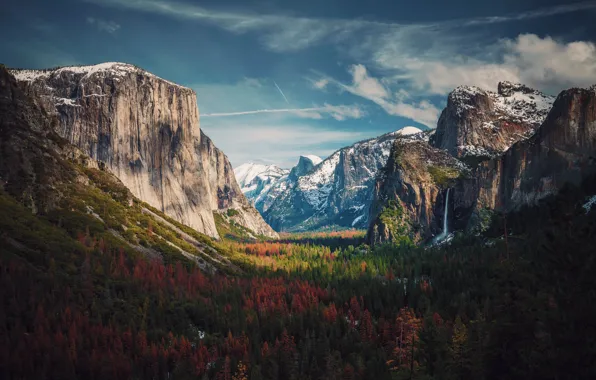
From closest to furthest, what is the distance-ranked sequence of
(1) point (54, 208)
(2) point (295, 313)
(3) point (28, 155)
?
(2) point (295, 313) → (1) point (54, 208) → (3) point (28, 155)

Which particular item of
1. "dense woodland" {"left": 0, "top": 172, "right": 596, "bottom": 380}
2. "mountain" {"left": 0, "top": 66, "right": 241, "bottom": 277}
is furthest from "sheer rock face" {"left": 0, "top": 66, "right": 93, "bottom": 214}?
"dense woodland" {"left": 0, "top": 172, "right": 596, "bottom": 380}

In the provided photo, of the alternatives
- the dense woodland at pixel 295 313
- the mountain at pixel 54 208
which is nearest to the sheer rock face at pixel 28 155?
the mountain at pixel 54 208

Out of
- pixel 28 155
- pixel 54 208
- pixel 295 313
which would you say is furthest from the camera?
pixel 28 155

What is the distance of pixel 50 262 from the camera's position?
11594cm

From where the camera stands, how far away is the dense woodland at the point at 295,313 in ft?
108

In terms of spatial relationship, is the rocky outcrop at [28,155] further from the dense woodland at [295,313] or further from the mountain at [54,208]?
the dense woodland at [295,313]

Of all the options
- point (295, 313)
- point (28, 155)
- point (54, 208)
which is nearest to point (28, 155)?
A: point (28, 155)

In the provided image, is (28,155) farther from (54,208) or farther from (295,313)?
(295,313)

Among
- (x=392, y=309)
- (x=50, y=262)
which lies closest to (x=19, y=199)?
(x=50, y=262)

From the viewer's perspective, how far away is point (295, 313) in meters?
127

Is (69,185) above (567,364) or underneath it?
above

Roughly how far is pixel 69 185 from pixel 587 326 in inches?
7219

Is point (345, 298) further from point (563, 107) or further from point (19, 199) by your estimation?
point (563, 107)

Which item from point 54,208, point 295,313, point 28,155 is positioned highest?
point 28,155
